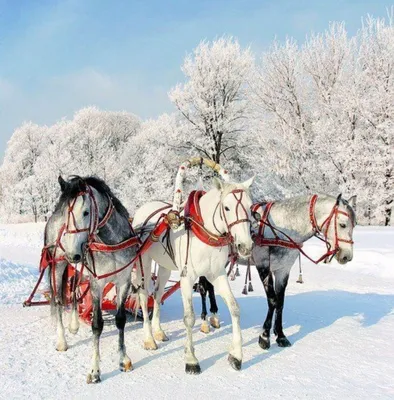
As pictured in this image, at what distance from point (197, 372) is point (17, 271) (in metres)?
7.44

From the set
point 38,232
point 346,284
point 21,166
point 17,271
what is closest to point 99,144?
point 21,166

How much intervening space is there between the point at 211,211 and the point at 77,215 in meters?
1.50

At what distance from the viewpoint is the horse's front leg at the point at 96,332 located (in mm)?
4164

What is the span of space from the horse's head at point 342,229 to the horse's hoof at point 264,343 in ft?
4.63

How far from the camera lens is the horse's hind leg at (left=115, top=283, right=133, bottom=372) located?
176 inches

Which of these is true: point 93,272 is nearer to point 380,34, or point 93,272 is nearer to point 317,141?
point 317,141

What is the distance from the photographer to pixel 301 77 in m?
23.0

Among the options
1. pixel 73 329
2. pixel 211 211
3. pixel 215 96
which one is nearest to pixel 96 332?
pixel 73 329

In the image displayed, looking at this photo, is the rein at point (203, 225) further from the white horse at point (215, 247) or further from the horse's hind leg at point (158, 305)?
the horse's hind leg at point (158, 305)

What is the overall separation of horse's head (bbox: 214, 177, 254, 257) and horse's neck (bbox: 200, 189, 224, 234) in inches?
3.0

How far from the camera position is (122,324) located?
469cm

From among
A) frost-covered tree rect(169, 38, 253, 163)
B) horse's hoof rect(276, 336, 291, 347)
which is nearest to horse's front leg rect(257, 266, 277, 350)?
horse's hoof rect(276, 336, 291, 347)

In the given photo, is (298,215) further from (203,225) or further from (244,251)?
(244,251)

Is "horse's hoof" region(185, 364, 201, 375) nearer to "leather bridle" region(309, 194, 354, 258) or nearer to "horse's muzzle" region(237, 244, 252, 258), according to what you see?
"horse's muzzle" region(237, 244, 252, 258)
